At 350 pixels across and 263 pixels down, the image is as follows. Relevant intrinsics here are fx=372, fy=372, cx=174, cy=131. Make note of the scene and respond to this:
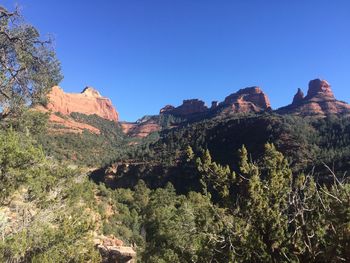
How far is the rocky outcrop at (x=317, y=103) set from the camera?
147m

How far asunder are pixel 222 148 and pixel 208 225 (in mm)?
90844

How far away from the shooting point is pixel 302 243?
559 centimetres

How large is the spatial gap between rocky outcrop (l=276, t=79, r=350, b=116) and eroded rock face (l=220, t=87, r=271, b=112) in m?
19.3

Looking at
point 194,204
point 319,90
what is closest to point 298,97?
point 319,90

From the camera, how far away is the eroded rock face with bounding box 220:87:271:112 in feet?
593

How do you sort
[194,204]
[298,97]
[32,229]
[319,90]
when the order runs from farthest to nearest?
[298,97] → [319,90] → [194,204] → [32,229]

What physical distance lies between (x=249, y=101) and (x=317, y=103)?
1662 inches

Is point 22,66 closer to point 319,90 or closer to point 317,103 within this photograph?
point 317,103

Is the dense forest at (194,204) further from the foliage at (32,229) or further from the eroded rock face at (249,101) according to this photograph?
the eroded rock face at (249,101)

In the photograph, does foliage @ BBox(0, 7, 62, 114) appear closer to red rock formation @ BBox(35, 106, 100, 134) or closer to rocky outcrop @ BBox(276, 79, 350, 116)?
red rock formation @ BBox(35, 106, 100, 134)

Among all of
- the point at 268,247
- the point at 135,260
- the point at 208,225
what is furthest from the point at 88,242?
the point at 135,260

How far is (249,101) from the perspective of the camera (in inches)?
7579

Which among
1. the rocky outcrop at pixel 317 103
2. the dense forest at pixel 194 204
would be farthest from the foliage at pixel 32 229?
the rocky outcrop at pixel 317 103

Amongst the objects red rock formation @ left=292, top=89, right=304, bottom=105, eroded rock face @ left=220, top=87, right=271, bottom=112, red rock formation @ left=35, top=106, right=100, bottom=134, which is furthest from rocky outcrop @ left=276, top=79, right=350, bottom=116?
red rock formation @ left=35, top=106, right=100, bottom=134
